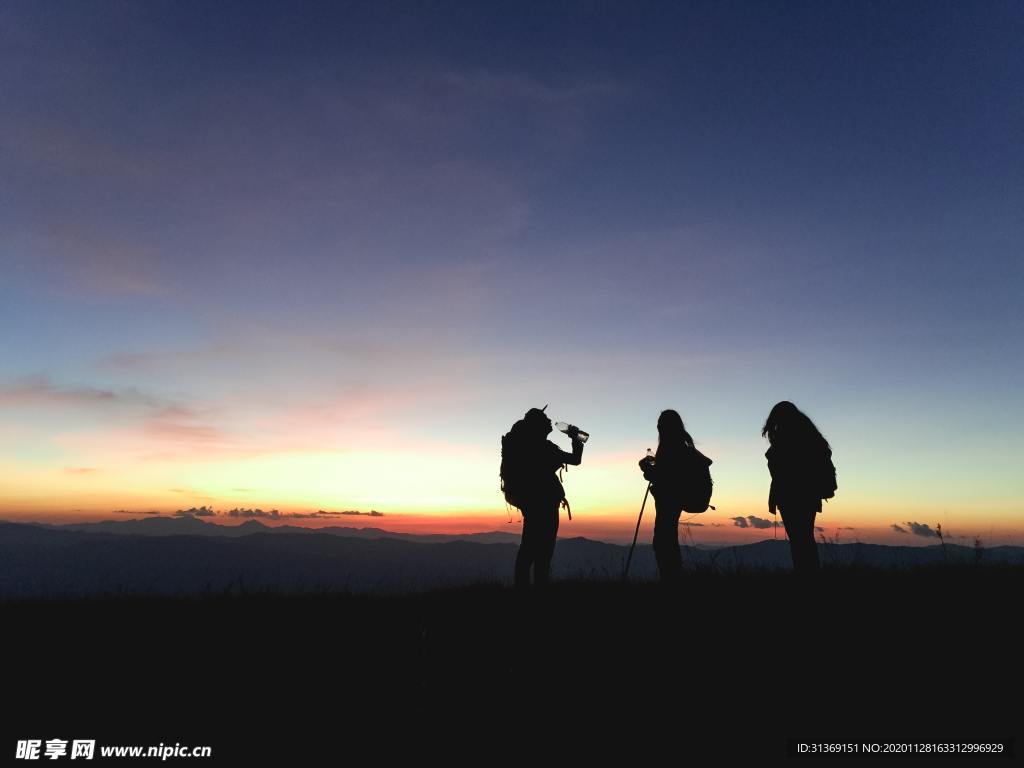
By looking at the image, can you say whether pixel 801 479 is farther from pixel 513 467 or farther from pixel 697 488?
pixel 513 467

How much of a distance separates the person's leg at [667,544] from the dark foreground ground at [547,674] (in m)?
1.27

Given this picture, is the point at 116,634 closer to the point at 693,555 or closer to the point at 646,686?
the point at 646,686

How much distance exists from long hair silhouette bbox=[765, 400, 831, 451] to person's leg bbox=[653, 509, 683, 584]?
1.77 metres

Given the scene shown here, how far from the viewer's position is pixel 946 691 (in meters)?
3.74

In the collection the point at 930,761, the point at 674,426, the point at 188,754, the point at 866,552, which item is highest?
the point at 674,426

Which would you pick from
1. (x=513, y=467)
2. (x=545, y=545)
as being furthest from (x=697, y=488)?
(x=513, y=467)

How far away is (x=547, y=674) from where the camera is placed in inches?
173

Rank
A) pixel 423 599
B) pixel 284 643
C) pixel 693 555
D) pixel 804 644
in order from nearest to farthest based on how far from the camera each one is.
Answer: pixel 804 644 < pixel 284 643 < pixel 423 599 < pixel 693 555

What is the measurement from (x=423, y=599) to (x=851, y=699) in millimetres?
5063

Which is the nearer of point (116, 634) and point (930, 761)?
point (930, 761)

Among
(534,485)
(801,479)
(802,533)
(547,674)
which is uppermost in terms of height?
(801,479)

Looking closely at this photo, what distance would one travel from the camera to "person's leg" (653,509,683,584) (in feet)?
25.5

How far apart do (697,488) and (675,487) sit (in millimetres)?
311

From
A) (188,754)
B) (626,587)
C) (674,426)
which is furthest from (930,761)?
(674,426)
